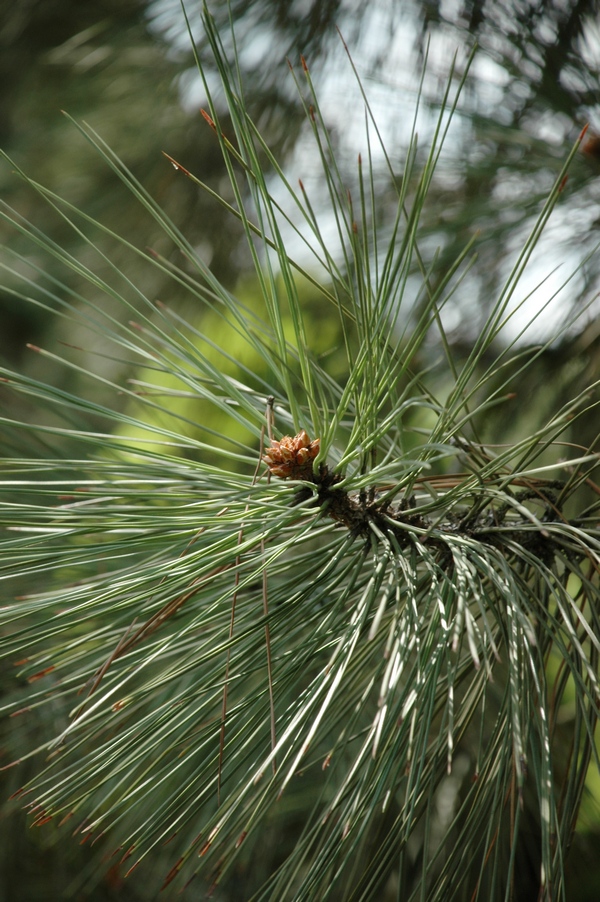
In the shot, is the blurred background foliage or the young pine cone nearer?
Result: the young pine cone

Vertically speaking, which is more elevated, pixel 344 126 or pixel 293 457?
pixel 344 126

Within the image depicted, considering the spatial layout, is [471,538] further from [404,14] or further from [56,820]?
[404,14]

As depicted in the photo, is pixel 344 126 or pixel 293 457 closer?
pixel 293 457

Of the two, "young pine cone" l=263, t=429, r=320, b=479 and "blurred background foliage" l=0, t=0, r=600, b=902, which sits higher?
"blurred background foliage" l=0, t=0, r=600, b=902

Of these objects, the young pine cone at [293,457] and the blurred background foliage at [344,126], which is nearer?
the young pine cone at [293,457]
